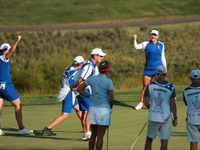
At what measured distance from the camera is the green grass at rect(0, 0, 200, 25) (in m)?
45.2

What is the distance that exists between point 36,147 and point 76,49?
1852cm

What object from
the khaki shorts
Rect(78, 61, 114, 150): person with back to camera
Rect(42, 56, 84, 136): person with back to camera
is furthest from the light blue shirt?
Rect(42, 56, 84, 136): person with back to camera

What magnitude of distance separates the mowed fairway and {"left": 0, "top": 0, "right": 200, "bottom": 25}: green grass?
Answer: 31.3 meters

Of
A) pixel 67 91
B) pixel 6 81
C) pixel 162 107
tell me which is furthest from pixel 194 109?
pixel 6 81

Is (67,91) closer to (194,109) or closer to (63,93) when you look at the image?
(63,93)

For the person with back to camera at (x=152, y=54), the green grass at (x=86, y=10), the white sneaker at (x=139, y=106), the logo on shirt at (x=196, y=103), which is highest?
the green grass at (x=86, y=10)

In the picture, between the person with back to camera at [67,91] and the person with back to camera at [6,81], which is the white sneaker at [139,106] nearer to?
the person with back to camera at [67,91]

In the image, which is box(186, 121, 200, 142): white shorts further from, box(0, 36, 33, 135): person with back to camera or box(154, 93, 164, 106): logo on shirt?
box(0, 36, 33, 135): person with back to camera

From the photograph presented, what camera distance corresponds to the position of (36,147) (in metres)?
8.66

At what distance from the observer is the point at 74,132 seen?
33.4 feet

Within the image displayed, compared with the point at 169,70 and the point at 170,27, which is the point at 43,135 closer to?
the point at 169,70

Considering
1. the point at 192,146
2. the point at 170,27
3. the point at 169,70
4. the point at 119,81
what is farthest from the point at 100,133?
the point at 170,27

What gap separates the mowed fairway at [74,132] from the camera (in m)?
8.70

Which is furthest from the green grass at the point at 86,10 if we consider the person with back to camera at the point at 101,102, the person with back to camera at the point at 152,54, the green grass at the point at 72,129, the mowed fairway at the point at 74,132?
the person with back to camera at the point at 101,102
